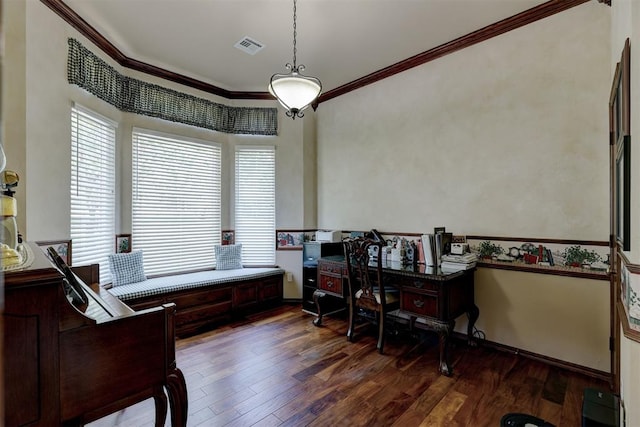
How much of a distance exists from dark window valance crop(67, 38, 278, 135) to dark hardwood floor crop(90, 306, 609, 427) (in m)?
2.72

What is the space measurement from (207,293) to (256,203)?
1457 millimetres

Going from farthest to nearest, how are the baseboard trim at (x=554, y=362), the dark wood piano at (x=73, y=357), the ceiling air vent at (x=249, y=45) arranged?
the ceiling air vent at (x=249, y=45)
the baseboard trim at (x=554, y=362)
the dark wood piano at (x=73, y=357)

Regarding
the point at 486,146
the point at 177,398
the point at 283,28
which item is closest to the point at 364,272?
the point at 486,146

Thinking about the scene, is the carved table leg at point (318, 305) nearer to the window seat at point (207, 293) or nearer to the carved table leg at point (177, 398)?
the window seat at point (207, 293)

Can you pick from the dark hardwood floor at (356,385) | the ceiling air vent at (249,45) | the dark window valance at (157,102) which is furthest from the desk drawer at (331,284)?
the ceiling air vent at (249,45)

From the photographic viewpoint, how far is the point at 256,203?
4.48 m

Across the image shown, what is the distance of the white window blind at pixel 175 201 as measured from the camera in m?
3.72

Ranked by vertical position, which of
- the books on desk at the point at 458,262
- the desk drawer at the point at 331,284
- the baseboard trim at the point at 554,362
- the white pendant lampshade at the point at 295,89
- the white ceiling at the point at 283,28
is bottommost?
the baseboard trim at the point at 554,362

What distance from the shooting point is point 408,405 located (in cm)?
212

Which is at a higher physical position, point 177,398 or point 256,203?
point 256,203

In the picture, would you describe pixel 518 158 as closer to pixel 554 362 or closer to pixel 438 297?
pixel 438 297

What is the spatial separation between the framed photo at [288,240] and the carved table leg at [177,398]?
2.90 metres

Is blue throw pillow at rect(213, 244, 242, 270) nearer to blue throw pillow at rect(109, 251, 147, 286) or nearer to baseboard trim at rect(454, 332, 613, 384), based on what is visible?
blue throw pillow at rect(109, 251, 147, 286)

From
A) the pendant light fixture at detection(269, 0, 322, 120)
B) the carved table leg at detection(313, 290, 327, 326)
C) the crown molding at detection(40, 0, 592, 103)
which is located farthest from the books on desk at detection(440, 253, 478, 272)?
the crown molding at detection(40, 0, 592, 103)
